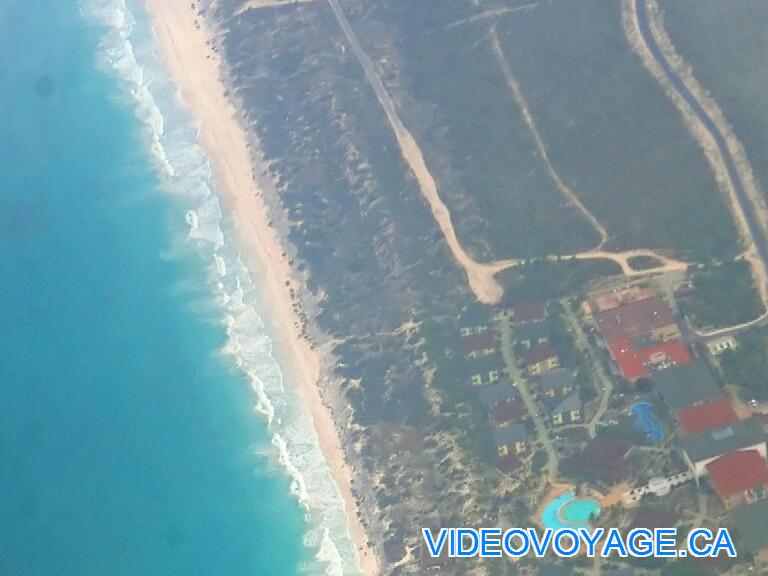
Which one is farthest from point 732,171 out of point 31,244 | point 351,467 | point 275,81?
point 31,244

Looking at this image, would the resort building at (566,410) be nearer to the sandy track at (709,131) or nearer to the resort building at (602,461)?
the resort building at (602,461)

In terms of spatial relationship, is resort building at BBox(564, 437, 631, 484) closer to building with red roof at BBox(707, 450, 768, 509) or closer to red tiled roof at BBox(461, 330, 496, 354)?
building with red roof at BBox(707, 450, 768, 509)

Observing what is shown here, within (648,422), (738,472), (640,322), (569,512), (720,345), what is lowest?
(738,472)

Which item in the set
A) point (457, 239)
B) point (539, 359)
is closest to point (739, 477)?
point (539, 359)

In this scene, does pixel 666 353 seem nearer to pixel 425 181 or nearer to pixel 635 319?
pixel 635 319

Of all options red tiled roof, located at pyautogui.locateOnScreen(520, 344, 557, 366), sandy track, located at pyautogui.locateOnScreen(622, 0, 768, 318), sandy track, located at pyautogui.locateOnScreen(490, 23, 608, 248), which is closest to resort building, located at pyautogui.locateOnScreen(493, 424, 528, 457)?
red tiled roof, located at pyautogui.locateOnScreen(520, 344, 557, 366)

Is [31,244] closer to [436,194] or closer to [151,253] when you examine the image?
[151,253]
